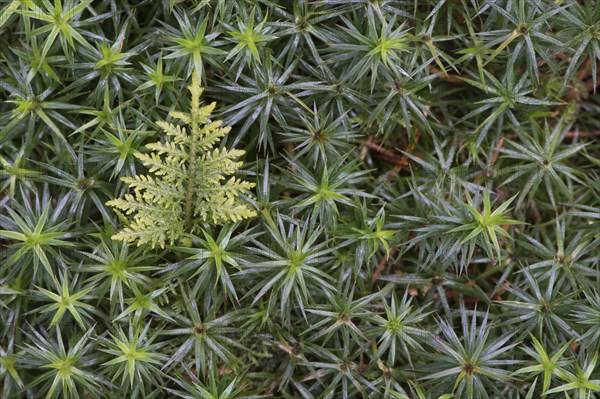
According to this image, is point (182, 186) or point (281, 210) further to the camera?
point (281, 210)

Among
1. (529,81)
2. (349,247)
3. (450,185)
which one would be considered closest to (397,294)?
(349,247)

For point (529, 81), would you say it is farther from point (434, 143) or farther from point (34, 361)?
point (34, 361)

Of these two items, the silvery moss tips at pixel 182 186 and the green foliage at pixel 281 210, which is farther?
the green foliage at pixel 281 210

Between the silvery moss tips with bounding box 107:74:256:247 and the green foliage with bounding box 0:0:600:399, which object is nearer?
the silvery moss tips with bounding box 107:74:256:247
